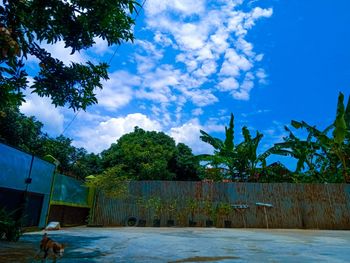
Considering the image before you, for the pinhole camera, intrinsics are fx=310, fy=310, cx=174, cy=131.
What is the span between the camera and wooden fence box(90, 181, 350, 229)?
14383 millimetres

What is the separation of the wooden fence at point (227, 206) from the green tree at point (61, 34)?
10.9 metres

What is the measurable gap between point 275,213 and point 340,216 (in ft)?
9.51

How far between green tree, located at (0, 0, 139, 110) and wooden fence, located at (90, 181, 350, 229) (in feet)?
35.6

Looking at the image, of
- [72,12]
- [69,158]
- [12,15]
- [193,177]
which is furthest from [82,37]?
[193,177]

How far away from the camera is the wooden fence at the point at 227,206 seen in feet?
47.2

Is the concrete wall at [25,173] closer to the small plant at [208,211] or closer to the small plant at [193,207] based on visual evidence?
the small plant at [193,207]

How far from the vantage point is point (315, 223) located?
46.9ft

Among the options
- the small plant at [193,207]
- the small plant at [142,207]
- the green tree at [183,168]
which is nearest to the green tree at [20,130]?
the small plant at [142,207]

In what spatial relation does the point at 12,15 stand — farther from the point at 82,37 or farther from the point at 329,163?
the point at 329,163

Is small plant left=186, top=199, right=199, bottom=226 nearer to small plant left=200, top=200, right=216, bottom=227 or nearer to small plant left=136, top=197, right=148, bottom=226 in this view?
small plant left=200, top=200, right=216, bottom=227

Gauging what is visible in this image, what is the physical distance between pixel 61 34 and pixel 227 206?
12.1 metres

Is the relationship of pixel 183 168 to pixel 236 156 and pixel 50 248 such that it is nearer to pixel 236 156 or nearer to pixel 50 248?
pixel 236 156

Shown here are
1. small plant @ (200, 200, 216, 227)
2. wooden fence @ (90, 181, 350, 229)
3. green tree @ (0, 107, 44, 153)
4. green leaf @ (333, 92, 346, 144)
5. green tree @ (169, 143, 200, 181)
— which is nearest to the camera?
green leaf @ (333, 92, 346, 144)

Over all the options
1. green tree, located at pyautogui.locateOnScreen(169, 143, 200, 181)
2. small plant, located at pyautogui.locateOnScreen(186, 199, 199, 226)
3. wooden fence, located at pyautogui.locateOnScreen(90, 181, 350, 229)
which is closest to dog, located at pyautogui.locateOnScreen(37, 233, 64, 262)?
wooden fence, located at pyautogui.locateOnScreen(90, 181, 350, 229)
